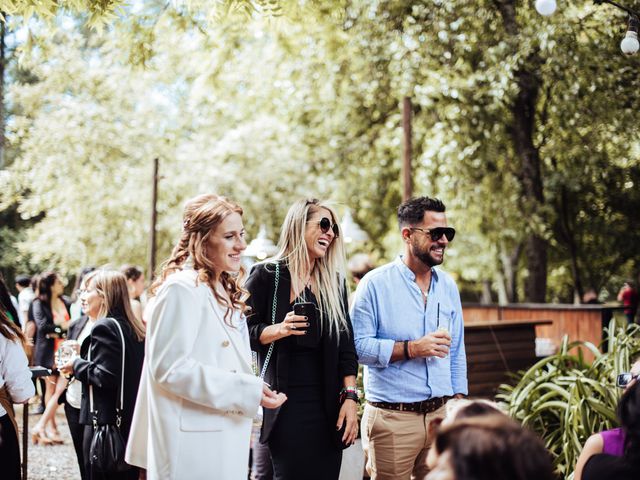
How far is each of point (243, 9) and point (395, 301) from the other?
157 inches

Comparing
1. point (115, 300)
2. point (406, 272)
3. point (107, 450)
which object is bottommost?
point (107, 450)

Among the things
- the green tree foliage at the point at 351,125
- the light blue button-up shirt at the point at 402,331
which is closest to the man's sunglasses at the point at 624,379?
the light blue button-up shirt at the point at 402,331

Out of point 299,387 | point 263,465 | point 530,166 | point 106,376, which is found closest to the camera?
point 299,387

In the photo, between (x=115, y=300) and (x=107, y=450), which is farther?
(x=115, y=300)

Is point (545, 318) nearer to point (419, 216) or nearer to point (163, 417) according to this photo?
point (419, 216)

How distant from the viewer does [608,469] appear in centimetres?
283

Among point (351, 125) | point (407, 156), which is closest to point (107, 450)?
point (407, 156)

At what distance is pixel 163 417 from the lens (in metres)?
2.79

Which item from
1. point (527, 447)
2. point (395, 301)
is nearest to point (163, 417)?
point (527, 447)

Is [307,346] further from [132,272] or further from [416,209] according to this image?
[132,272]

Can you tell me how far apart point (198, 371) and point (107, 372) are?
2.34 meters

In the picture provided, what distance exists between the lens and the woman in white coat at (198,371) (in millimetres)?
2750

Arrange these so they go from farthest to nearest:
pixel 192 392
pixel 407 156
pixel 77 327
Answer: pixel 407 156 < pixel 77 327 < pixel 192 392

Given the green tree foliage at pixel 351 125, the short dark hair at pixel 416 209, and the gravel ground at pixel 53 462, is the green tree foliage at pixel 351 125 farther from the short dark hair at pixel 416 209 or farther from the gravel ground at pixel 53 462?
the gravel ground at pixel 53 462
